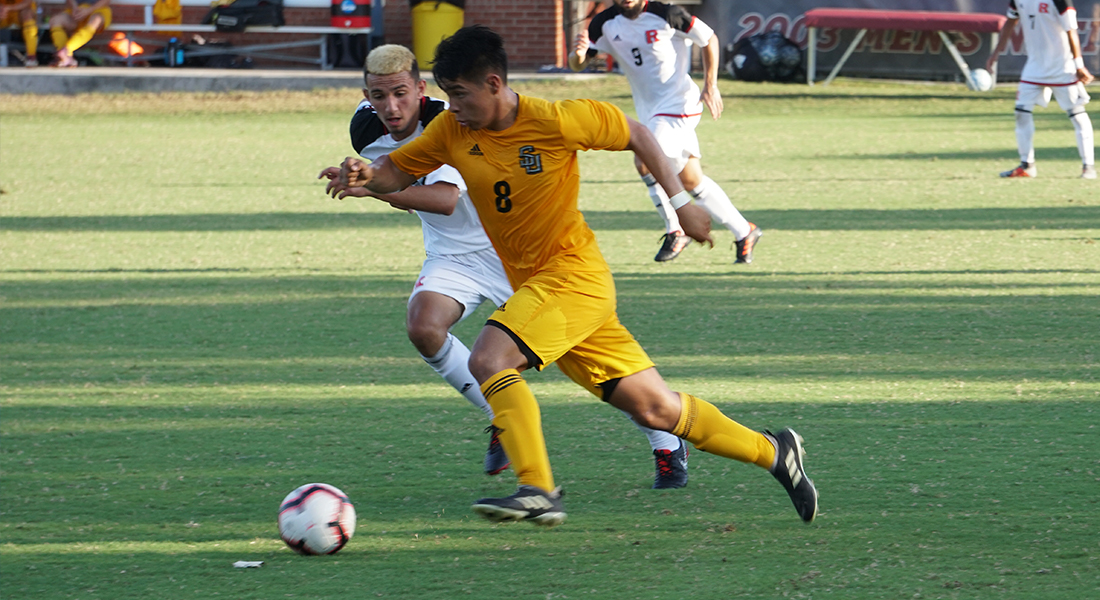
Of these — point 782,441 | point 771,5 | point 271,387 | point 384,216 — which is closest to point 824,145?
point 384,216

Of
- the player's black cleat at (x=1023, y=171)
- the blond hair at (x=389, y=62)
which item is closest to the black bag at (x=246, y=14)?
the player's black cleat at (x=1023, y=171)

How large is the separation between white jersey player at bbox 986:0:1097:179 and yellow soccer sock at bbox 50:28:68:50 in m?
17.2

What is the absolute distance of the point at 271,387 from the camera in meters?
6.11

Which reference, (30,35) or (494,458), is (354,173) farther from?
(30,35)

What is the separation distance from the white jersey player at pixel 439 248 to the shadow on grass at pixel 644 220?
5240 millimetres

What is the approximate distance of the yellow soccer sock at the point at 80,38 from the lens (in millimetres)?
23031

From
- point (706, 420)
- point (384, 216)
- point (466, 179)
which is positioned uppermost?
point (466, 179)

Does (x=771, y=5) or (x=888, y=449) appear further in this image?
(x=771, y=5)

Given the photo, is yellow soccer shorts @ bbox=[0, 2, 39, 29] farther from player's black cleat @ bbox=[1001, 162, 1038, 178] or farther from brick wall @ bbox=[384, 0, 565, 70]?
player's black cleat @ bbox=[1001, 162, 1038, 178]

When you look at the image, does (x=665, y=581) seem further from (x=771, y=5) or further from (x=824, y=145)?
(x=771, y=5)

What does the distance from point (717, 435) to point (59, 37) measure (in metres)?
21.8

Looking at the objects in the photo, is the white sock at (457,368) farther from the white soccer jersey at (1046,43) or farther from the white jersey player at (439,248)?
the white soccer jersey at (1046,43)

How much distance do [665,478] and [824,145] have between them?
11.3 metres

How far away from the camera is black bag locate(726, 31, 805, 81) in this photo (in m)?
21.0
